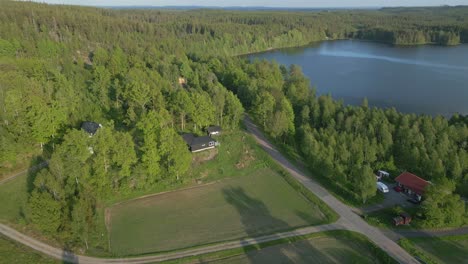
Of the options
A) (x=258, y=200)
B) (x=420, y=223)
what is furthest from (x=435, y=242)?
→ (x=258, y=200)

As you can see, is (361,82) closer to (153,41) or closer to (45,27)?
(153,41)

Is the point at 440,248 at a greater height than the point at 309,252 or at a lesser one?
greater

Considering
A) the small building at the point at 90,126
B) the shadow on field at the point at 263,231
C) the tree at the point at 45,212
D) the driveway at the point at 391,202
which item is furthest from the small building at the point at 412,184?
the small building at the point at 90,126

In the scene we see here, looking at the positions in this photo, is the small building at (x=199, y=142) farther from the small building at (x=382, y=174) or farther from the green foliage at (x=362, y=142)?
the small building at (x=382, y=174)

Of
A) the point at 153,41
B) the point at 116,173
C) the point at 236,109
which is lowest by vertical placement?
the point at 116,173

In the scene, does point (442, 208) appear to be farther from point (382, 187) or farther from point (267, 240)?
point (267, 240)

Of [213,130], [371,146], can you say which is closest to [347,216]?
[371,146]
